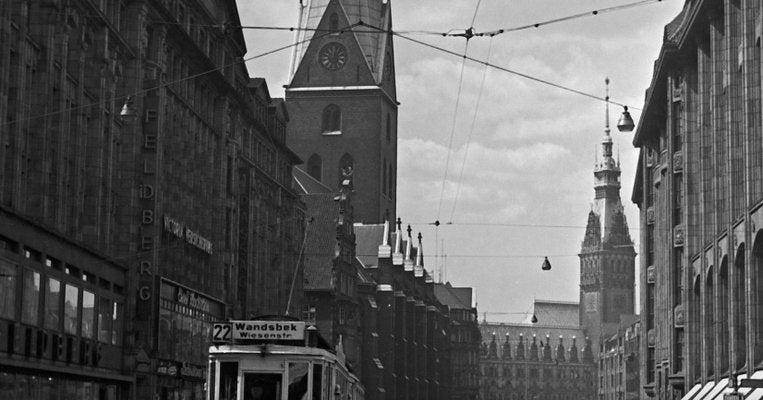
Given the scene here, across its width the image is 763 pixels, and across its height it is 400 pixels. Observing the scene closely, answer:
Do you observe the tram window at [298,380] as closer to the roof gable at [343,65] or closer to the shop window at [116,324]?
the shop window at [116,324]

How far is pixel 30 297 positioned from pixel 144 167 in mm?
16645

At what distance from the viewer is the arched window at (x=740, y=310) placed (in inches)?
1984

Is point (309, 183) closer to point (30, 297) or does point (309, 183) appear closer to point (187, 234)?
point (187, 234)

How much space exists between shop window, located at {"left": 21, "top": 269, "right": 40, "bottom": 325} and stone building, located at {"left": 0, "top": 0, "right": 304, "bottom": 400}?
500 millimetres

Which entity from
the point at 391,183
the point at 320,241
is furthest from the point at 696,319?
the point at 391,183

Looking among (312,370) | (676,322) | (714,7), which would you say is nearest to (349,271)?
(676,322)

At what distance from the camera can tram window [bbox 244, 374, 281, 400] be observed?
31.3 meters

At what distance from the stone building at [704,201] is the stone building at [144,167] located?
19702 mm

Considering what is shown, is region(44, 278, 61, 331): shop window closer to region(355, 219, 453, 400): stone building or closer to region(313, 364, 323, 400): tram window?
region(313, 364, 323, 400): tram window

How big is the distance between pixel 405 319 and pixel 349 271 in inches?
1094

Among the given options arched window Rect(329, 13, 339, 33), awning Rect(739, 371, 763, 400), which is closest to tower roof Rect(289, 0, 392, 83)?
arched window Rect(329, 13, 339, 33)

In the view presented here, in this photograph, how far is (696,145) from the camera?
64.1 metres

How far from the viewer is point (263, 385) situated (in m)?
31.3

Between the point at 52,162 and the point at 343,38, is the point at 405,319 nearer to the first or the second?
the point at 343,38
